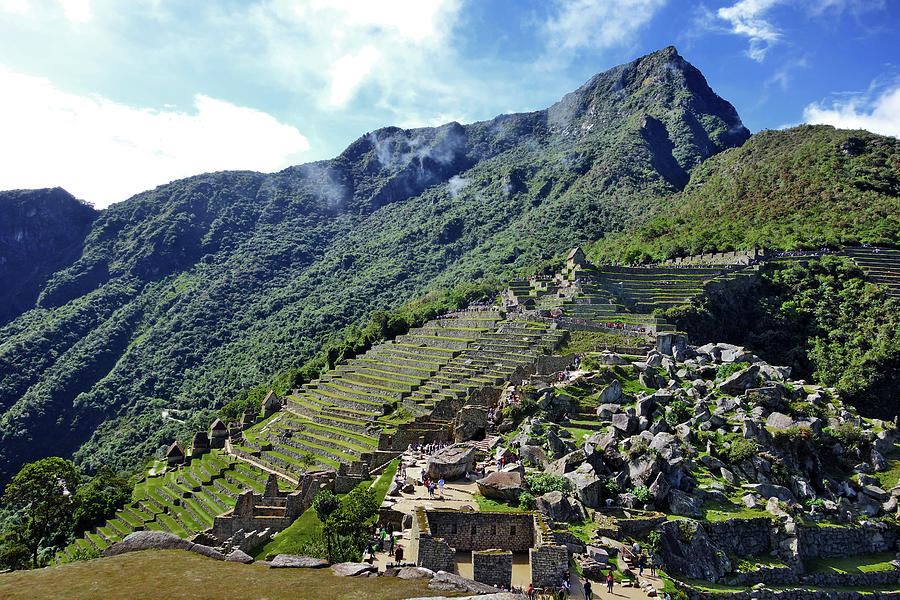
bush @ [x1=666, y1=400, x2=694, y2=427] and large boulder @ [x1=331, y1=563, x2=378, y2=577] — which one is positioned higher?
bush @ [x1=666, y1=400, x2=694, y2=427]

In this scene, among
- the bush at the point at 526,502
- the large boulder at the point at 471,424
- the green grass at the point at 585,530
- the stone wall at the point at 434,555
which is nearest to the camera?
the stone wall at the point at 434,555

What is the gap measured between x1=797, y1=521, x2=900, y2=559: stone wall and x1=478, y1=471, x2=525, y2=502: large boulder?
11214mm

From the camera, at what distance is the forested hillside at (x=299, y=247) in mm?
88188

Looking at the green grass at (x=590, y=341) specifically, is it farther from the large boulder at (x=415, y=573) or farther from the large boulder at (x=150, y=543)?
the large boulder at (x=150, y=543)

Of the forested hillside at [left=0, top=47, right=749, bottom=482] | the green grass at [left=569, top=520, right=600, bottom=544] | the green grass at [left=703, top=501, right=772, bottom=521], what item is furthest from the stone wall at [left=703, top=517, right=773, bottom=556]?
the forested hillside at [left=0, top=47, right=749, bottom=482]

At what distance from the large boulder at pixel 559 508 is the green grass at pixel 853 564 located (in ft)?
→ 31.9

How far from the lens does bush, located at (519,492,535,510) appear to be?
18.5 m

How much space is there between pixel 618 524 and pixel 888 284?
4468 cm

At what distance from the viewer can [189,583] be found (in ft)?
42.2

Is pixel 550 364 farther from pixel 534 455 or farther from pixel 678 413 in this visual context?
pixel 534 455

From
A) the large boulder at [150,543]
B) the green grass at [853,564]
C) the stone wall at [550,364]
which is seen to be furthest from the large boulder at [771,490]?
the large boulder at [150,543]

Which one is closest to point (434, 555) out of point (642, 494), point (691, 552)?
point (642, 494)

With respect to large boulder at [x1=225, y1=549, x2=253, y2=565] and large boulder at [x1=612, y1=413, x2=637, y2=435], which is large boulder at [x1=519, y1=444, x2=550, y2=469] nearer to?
large boulder at [x1=612, y1=413, x2=637, y2=435]

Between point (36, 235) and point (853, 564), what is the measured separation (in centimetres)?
20485
